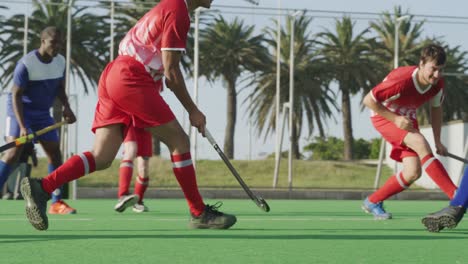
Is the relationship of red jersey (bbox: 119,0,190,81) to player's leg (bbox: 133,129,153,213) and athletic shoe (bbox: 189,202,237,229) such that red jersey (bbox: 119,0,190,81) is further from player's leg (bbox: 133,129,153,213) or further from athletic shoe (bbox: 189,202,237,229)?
player's leg (bbox: 133,129,153,213)

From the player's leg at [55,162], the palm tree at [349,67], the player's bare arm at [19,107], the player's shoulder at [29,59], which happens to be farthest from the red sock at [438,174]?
the palm tree at [349,67]

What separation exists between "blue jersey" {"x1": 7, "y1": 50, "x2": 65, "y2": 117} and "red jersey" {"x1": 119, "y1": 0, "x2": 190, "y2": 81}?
2.69 meters

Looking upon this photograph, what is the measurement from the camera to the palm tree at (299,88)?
41.2 metres

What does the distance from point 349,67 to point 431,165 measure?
34.2 metres

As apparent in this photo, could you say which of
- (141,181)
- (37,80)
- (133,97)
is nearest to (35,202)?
(133,97)

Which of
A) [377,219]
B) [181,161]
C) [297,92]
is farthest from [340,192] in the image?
[297,92]

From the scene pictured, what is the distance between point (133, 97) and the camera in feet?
20.8

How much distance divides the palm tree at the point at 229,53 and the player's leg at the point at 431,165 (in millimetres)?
27182

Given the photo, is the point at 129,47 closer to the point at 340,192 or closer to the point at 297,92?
the point at 340,192

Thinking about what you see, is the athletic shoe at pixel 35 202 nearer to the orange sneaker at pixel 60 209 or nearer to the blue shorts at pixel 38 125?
the blue shorts at pixel 38 125

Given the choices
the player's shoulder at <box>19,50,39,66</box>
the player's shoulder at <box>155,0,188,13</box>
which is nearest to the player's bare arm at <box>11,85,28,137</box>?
the player's shoulder at <box>19,50,39,66</box>

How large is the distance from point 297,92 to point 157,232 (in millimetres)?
35956

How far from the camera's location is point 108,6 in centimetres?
2717

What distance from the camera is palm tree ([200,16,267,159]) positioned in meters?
37.6
